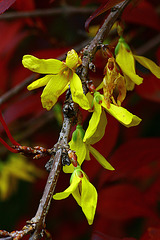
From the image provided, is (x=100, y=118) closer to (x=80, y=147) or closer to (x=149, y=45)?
(x=80, y=147)

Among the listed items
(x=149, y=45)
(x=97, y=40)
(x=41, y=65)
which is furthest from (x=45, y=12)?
(x=41, y=65)

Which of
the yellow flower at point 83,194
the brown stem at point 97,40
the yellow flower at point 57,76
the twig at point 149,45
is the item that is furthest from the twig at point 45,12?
the yellow flower at point 83,194

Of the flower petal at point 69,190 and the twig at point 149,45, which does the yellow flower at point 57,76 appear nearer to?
the flower petal at point 69,190

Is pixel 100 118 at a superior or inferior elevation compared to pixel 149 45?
superior

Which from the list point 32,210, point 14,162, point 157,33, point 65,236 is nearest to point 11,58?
point 14,162

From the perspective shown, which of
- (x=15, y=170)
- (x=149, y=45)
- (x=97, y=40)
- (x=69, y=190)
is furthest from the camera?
(x=15, y=170)

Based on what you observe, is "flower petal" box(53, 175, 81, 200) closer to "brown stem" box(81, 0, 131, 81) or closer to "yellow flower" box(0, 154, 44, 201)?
"brown stem" box(81, 0, 131, 81)
